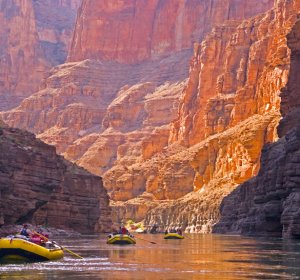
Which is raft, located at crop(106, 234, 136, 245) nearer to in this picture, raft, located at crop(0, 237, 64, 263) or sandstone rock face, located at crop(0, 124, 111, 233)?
sandstone rock face, located at crop(0, 124, 111, 233)

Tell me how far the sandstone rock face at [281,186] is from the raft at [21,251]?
38432 mm

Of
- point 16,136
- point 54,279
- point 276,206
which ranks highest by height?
point 16,136

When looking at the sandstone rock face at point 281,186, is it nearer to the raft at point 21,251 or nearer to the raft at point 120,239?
the raft at point 120,239

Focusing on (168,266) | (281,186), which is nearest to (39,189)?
(281,186)

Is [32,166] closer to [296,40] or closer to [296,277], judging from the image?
[296,40]

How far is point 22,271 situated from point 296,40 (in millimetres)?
87568

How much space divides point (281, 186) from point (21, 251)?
2009 inches

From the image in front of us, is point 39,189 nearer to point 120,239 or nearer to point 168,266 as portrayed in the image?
point 120,239

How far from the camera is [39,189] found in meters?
117

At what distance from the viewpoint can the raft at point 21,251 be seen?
62344 millimetres

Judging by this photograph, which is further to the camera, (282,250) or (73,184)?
(73,184)

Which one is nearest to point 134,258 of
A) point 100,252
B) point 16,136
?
point 100,252

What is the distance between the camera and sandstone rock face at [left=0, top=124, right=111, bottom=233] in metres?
110

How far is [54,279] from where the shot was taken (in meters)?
52.7
